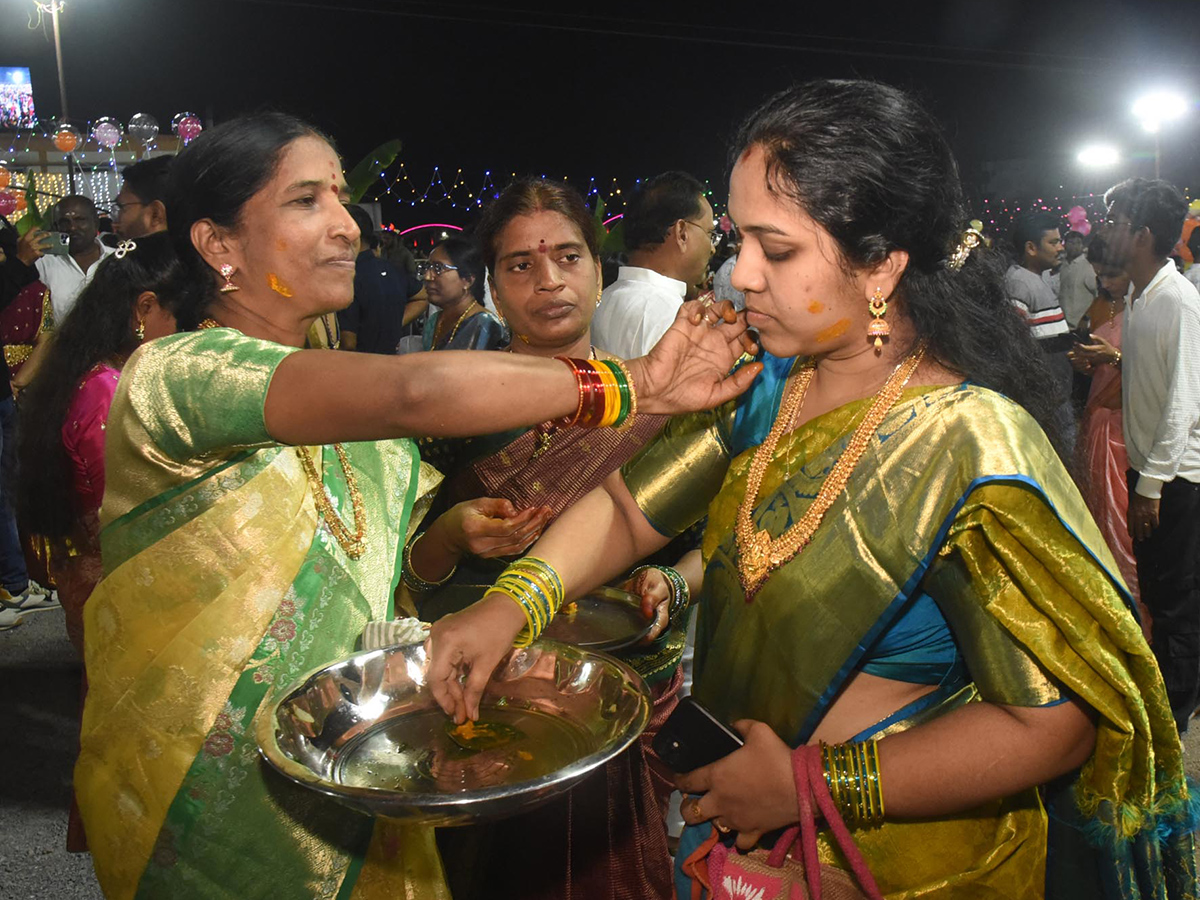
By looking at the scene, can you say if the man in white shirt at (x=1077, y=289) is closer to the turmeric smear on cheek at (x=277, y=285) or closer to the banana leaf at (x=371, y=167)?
the banana leaf at (x=371, y=167)

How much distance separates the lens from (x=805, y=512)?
1443mm

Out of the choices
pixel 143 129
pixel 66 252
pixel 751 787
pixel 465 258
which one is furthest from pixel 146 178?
pixel 143 129

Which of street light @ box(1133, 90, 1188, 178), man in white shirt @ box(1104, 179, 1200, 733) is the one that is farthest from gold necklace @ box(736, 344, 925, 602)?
street light @ box(1133, 90, 1188, 178)

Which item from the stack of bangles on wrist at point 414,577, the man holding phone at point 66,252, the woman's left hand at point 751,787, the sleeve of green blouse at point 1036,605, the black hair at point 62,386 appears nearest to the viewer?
the sleeve of green blouse at point 1036,605

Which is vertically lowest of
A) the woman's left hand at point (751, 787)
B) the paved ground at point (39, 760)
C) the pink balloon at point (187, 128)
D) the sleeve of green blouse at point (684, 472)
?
the paved ground at point (39, 760)

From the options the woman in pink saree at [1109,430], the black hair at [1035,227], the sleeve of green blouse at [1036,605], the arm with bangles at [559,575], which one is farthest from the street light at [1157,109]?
the sleeve of green blouse at [1036,605]

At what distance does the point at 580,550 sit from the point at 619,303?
277 centimetres

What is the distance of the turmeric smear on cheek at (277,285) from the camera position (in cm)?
180

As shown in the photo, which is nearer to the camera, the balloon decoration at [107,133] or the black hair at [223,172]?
the black hair at [223,172]

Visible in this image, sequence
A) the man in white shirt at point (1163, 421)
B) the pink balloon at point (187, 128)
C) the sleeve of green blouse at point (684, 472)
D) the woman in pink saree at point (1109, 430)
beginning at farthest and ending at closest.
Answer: the pink balloon at point (187, 128)
the woman in pink saree at point (1109, 430)
the man in white shirt at point (1163, 421)
the sleeve of green blouse at point (684, 472)

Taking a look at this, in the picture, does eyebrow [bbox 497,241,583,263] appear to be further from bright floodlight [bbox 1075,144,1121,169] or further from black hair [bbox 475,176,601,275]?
bright floodlight [bbox 1075,144,1121,169]

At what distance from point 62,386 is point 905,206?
2.64 metres

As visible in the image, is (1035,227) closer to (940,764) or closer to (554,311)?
(554,311)

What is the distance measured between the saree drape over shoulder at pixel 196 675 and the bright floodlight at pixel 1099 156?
24710 millimetres
